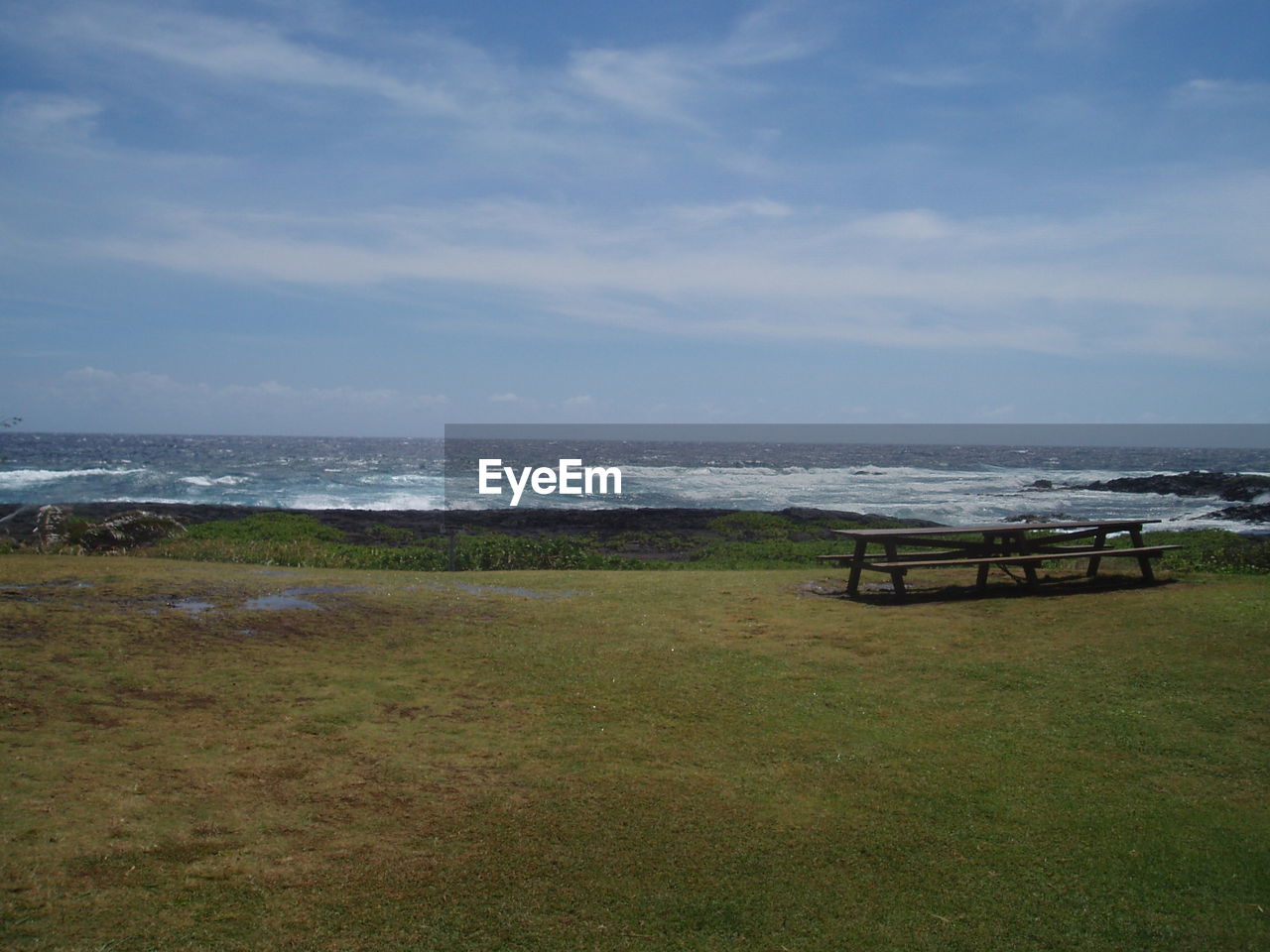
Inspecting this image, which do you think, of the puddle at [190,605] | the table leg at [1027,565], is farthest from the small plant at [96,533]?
the table leg at [1027,565]

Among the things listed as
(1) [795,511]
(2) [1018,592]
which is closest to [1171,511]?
(1) [795,511]

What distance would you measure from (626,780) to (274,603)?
5664mm

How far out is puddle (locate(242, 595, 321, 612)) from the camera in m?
9.17

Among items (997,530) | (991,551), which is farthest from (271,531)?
(997,530)

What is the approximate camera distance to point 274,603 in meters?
9.47

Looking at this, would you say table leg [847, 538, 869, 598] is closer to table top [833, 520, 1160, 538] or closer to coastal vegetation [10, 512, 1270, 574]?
table top [833, 520, 1160, 538]

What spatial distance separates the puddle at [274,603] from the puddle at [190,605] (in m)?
0.37

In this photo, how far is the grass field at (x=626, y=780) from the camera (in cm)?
387

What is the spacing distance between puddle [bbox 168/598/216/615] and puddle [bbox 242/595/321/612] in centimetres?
37

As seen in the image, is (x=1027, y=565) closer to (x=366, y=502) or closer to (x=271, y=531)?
(x=271, y=531)

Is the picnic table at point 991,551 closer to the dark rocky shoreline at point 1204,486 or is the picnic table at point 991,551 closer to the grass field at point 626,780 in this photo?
the grass field at point 626,780

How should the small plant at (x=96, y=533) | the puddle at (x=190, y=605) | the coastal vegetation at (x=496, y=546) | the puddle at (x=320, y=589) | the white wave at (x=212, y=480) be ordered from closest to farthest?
1. the puddle at (x=190, y=605)
2. the puddle at (x=320, y=589)
3. the coastal vegetation at (x=496, y=546)
4. the small plant at (x=96, y=533)
5. the white wave at (x=212, y=480)

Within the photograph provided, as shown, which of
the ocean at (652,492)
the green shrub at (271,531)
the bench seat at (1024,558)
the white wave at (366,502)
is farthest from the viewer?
the white wave at (366,502)

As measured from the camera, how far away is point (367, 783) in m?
5.08
